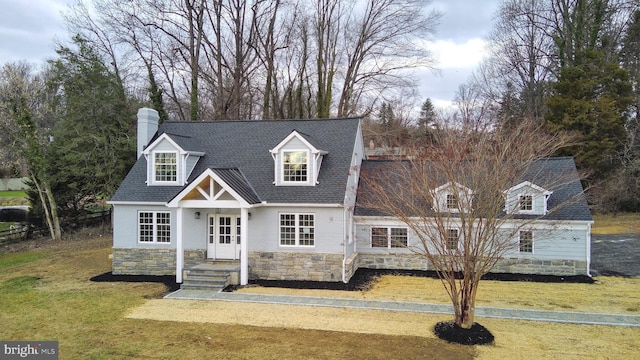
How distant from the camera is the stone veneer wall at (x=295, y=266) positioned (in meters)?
15.4

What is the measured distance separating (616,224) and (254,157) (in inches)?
995

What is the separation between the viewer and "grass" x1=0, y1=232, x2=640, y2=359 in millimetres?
8961

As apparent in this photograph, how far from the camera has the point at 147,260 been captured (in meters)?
17.0

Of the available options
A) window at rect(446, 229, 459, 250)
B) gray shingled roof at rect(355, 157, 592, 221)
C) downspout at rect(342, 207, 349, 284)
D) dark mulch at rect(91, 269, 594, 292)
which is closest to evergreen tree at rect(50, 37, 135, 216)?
dark mulch at rect(91, 269, 594, 292)

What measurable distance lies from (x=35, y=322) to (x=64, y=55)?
2283cm

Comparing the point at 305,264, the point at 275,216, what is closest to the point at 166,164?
the point at 275,216

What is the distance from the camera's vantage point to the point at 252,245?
52.6 ft

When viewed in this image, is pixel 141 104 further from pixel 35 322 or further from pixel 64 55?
pixel 35 322

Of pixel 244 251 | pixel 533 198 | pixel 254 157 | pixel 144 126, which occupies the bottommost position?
pixel 244 251

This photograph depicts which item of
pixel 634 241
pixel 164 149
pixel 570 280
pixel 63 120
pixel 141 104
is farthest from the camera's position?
pixel 141 104

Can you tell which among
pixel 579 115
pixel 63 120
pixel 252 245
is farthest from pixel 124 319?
pixel 579 115

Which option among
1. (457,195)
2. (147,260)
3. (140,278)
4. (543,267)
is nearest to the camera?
(457,195)

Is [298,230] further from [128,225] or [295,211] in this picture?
[128,225]

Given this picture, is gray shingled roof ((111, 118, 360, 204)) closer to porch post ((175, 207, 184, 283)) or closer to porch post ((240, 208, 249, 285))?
porch post ((240, 208, 249, 285))
